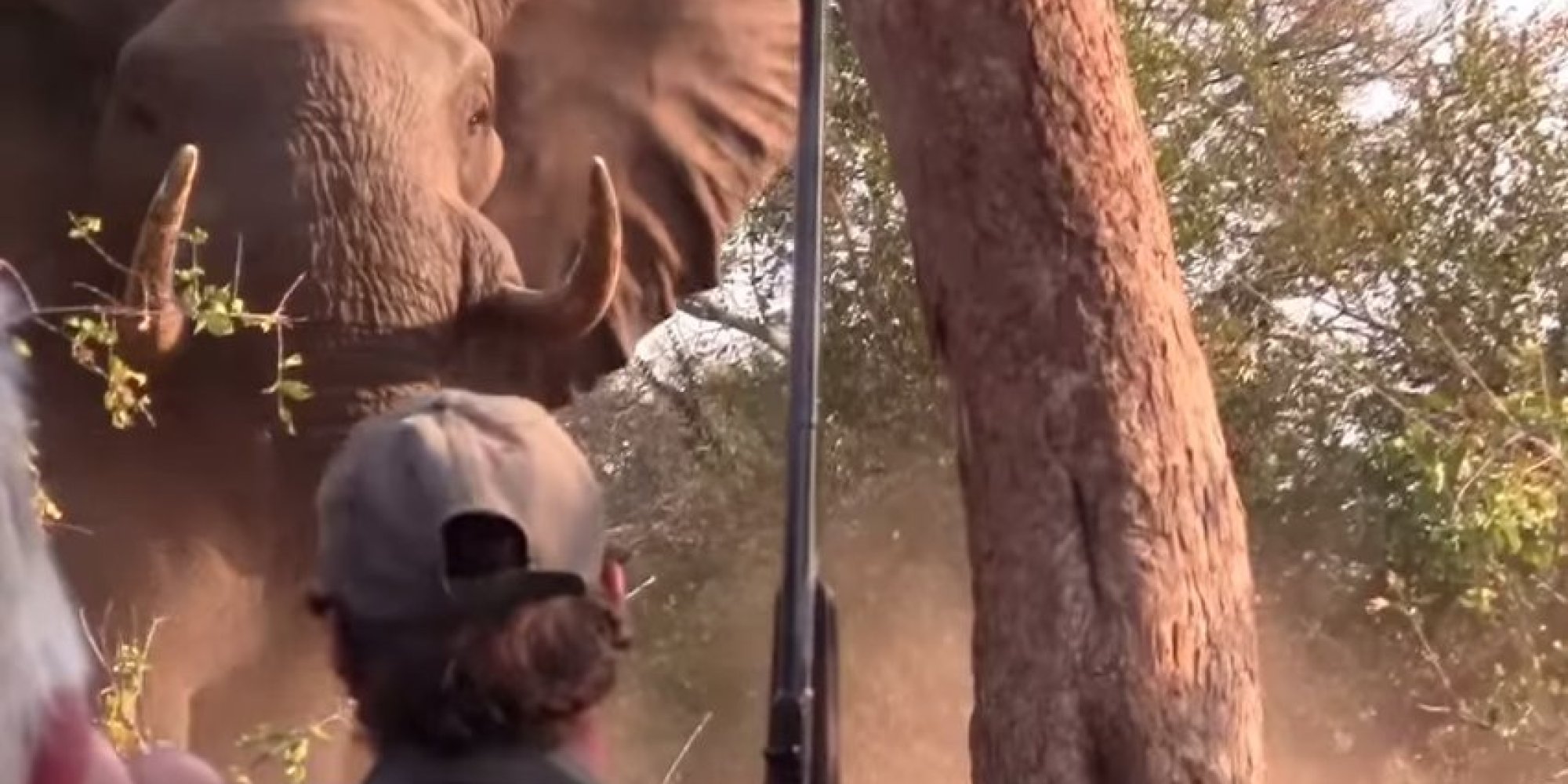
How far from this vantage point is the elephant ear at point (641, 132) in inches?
213

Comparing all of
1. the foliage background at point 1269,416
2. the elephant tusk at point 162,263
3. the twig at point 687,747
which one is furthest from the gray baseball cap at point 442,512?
the foliage background at point 1269,416

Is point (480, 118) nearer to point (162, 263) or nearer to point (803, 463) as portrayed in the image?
point (162, 263)

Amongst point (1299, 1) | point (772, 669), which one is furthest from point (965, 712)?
point (772, 669)

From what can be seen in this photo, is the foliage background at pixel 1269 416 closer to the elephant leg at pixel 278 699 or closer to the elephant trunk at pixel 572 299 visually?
the elephant leg at pixel 278 699

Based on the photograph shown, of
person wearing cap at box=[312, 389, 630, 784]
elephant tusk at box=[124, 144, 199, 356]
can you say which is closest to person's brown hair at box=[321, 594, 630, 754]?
person wearing cap at box=[312, 389, 630, 784]

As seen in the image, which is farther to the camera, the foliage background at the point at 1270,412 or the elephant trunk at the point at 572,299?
the foliage background at the point at 1270,412

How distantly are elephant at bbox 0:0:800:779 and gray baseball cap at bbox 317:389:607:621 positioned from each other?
237 centimetres

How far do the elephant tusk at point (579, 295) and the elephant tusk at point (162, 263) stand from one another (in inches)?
24.4

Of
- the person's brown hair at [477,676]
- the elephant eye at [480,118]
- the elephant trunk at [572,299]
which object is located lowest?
the person's brown hair at [477,676]

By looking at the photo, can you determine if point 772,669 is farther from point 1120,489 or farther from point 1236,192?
point 1236,192

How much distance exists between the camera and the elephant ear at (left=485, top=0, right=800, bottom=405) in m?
5.42

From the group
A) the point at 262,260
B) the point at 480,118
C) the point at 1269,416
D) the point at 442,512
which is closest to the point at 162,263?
the point at 262,260

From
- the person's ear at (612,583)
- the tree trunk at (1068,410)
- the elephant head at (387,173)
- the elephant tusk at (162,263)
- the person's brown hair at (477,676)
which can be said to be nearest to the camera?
the person's brown hair at (477,676)

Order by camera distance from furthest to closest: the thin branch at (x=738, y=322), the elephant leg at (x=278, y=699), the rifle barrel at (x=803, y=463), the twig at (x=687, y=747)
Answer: the thin branch at (x=738, y=322)
the twig at (x=687, y=747)
the elephant leg at (x=278, y=699)
the rifle barrel at (x=803, y=463)
